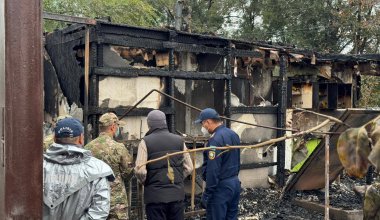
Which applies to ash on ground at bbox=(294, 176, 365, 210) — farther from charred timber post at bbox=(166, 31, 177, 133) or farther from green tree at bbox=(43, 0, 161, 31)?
green tree at bbox=(43, 0, 161, 31)

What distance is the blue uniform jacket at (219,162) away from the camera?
5930 millimetres

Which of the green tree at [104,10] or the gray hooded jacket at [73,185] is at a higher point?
the green tree at [104,10]

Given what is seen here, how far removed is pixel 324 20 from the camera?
2350 centimetres

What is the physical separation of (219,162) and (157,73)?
8.66 feet

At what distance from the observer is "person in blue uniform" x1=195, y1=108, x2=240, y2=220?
19.6ft

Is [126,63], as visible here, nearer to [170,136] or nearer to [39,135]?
[170,136]

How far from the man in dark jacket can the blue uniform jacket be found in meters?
0.48

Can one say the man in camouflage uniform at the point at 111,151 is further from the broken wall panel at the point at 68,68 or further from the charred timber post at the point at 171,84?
the charred timber post at the point at 171,84

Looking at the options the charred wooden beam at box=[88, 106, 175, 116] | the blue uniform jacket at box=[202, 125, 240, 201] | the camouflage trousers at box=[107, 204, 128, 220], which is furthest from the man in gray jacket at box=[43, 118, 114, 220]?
the charred wooden beam at box=[88, 106, 175, 116]

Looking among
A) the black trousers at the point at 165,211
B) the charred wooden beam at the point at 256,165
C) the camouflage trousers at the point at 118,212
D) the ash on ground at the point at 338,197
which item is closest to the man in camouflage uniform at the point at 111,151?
the camouflage trousers at the point at 118,212

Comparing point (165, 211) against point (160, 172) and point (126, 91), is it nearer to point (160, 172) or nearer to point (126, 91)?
point (160, 172)

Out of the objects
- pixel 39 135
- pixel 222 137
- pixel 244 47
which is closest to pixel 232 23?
pixel 244 47

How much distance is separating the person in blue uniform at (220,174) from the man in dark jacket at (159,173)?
505 mm

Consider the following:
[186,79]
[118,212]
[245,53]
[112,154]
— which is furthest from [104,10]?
[118,212]
